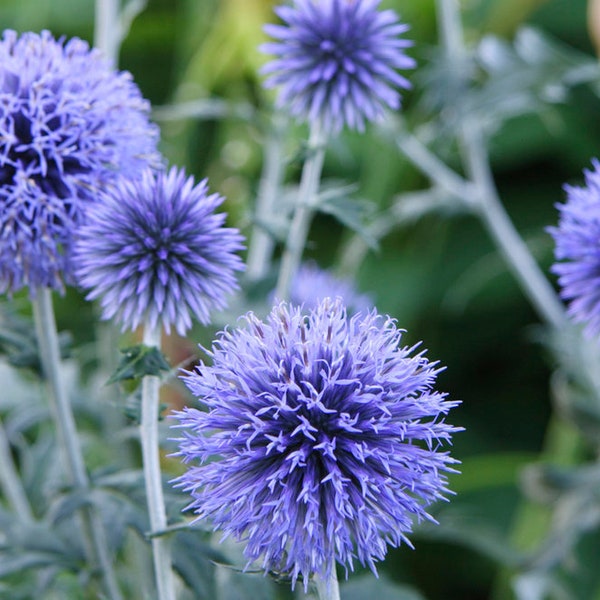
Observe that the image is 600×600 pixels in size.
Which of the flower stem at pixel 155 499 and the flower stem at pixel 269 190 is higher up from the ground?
the flower stem at pixel 269 190

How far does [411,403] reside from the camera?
560 millimetres

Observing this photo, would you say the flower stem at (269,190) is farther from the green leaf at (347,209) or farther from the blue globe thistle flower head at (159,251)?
the blue globe thistle flower head at (159,251)

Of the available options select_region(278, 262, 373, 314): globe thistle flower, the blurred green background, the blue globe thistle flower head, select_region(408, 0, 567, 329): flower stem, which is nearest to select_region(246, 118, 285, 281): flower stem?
select_region(278, 262, 373, 314): globe thistle flower

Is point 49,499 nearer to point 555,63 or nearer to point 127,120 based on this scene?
point 127,120

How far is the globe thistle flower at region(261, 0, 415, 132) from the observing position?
85 centimetres

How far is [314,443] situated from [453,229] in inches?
52.3

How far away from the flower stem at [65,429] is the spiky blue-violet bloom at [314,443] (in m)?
0.21

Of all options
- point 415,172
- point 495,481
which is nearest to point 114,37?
point 415,172

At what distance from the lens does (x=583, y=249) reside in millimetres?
735

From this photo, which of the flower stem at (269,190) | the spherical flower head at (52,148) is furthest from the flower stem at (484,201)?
the spherical flower head at (52,148)

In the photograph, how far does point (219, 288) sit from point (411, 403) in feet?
0.66

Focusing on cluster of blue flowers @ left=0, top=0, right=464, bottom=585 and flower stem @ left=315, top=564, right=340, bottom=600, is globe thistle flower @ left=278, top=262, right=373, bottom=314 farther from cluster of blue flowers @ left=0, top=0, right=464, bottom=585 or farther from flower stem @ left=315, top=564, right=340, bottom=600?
flower stem @ left=315, top=564, right=340, bottom=600

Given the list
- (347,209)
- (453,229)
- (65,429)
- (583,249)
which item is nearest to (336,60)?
(347,209)

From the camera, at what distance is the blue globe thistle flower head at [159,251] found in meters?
0.67
